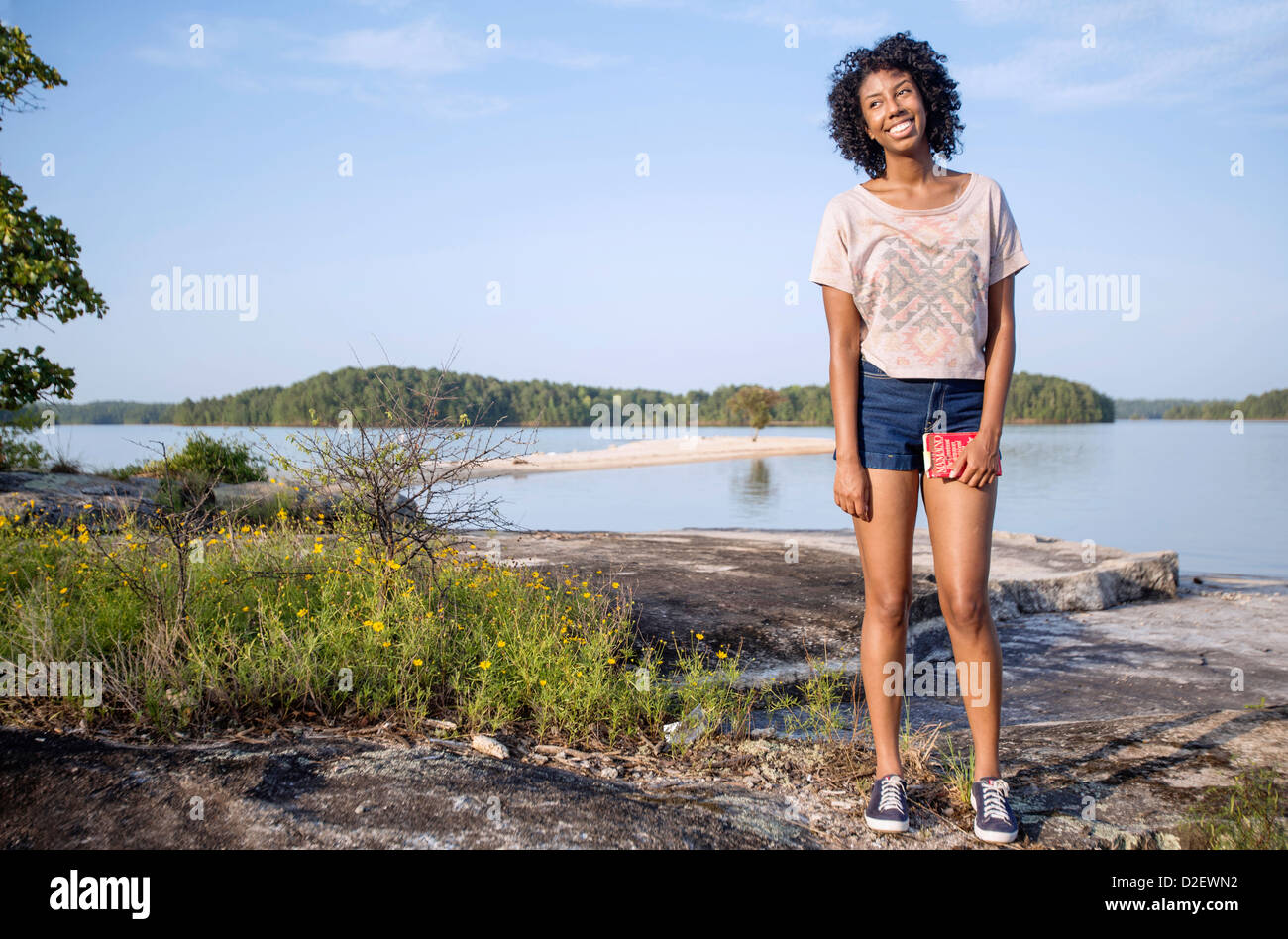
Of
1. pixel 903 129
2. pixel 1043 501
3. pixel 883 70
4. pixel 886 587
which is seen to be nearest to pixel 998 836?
pixel 886 587

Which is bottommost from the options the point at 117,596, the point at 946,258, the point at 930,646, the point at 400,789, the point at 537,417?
the point at 930,646

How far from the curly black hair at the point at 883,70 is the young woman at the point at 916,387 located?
0.26 meters

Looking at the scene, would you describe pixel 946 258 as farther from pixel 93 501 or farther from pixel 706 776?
pixel 93 501

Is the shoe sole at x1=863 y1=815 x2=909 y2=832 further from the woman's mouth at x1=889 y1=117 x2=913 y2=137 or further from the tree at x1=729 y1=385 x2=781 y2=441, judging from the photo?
the tree at x1=729 y1=385 x2=781 y2=441

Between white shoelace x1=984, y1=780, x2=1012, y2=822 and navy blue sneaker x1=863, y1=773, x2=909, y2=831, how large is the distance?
255 mm

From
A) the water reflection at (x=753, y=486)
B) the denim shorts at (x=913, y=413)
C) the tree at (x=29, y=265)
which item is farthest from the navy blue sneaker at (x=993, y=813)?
the water reflection at (x=753, y=486)

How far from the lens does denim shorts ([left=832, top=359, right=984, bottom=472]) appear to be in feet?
9.22

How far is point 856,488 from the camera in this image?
2842mm

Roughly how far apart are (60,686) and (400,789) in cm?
186

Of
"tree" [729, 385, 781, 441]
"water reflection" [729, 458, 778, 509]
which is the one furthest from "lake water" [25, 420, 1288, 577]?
"tree" [729, 385, 781, 441]

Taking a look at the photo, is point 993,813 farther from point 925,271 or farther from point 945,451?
point 925,271

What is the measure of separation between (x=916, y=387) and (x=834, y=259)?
20.6 inches
